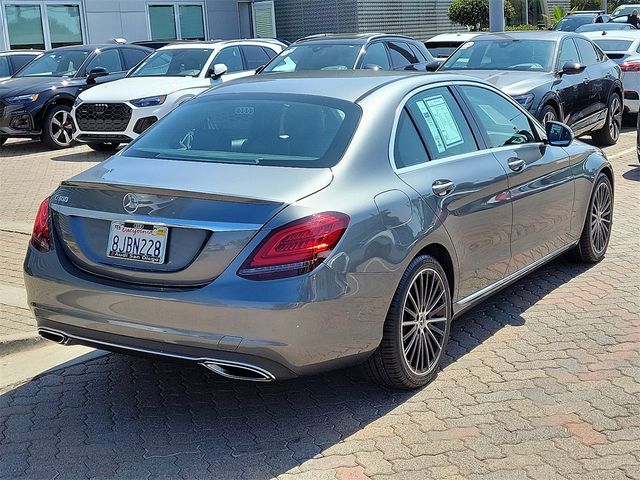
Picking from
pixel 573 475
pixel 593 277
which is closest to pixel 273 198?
pixel 573 475

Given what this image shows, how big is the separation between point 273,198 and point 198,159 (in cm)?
77

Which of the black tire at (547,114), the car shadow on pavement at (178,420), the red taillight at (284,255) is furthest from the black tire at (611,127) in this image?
the red taillight at (284,255)

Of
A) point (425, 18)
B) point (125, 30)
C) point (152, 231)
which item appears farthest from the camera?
point (425, 18)

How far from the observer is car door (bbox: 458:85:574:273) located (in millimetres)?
5672

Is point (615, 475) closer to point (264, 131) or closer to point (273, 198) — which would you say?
point (273, 198)

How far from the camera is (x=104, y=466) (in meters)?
4.05

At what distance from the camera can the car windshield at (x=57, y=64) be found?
1618cm

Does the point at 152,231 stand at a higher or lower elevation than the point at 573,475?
higher

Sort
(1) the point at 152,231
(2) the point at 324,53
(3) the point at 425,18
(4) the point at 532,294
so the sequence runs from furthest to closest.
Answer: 1. (3) the point at 425,18
2. (2) the point at 324,53
3. (4) the point at 532,294
4. (1) the point at 152,231

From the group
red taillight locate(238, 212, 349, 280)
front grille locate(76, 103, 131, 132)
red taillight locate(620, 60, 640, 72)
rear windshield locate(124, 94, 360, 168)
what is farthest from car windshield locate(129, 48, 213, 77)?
red taillight locate(238, 212, 349, 280)

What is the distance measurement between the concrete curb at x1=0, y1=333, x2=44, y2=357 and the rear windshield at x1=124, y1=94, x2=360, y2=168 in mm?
1461

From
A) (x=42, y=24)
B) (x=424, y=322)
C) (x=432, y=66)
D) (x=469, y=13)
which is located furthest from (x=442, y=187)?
(x=469, y=13)

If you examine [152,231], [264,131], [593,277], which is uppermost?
[264,131]

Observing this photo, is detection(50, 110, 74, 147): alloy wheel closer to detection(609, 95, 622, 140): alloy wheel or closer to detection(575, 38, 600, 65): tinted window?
detection(575, 38, 600, 65): tinted window
